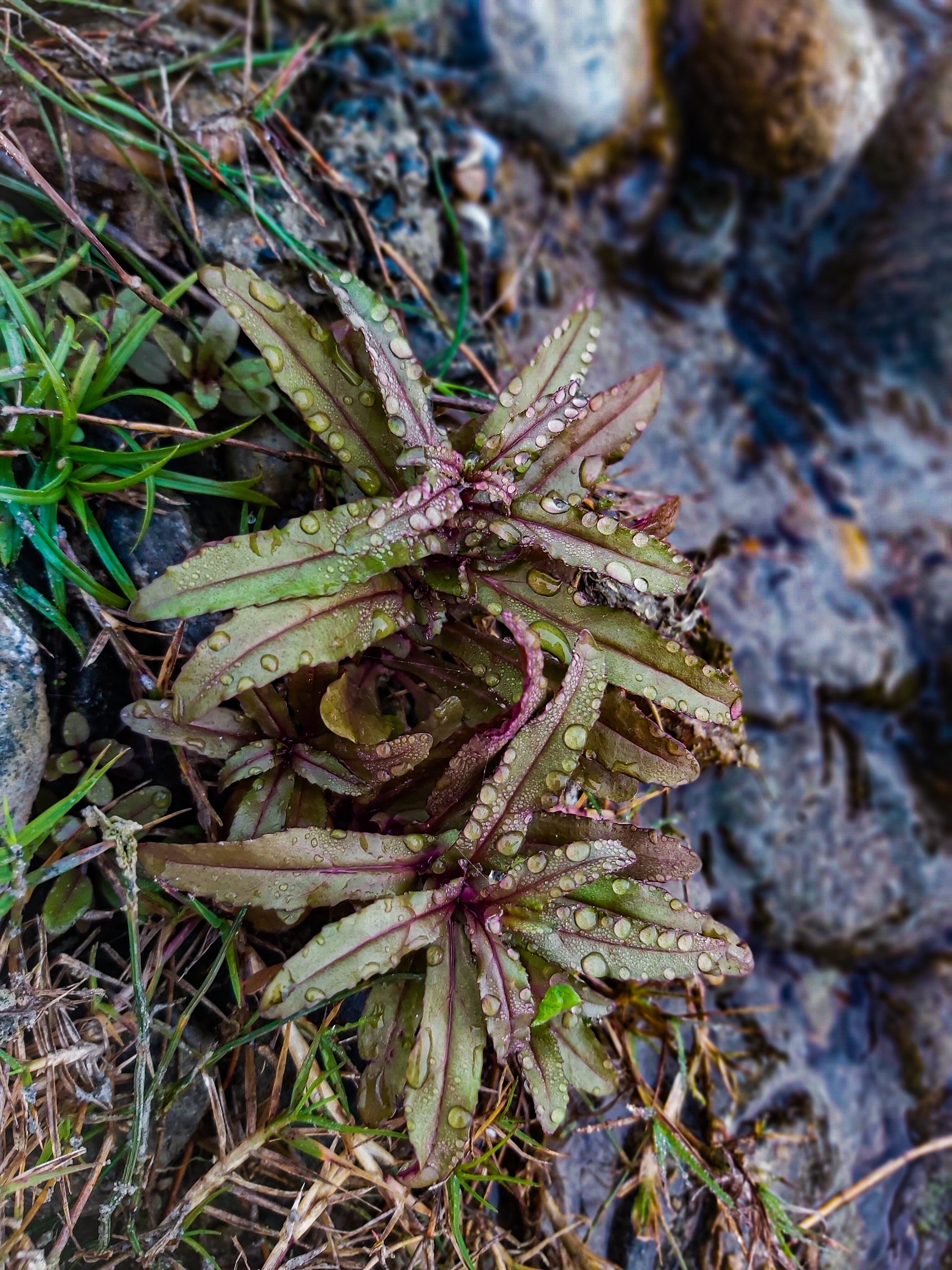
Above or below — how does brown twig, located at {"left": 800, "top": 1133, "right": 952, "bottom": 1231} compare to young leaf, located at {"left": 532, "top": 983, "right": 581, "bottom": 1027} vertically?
below

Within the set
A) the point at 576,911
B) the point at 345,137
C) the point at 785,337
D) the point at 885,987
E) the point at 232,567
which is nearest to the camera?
the point at 232,567

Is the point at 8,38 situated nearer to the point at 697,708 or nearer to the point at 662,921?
the point at 697,708

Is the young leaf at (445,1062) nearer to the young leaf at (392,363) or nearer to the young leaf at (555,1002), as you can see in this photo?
the young leaf at (555,1002)

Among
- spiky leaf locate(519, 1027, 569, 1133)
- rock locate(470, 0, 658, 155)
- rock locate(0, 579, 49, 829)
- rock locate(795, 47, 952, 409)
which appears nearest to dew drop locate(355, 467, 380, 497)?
rock locate(0, 579, 49, 829)

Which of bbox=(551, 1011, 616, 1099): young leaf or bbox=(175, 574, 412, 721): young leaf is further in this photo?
bbox=(551, 1011, 616, 1099): young leaf

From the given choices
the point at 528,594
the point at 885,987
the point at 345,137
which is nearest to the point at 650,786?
the point at 528,594

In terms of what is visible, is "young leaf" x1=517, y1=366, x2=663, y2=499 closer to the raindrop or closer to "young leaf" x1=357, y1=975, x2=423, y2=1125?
the raindrop

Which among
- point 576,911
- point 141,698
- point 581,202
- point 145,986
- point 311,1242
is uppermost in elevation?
point 581,202

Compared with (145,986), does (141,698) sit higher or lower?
higher
